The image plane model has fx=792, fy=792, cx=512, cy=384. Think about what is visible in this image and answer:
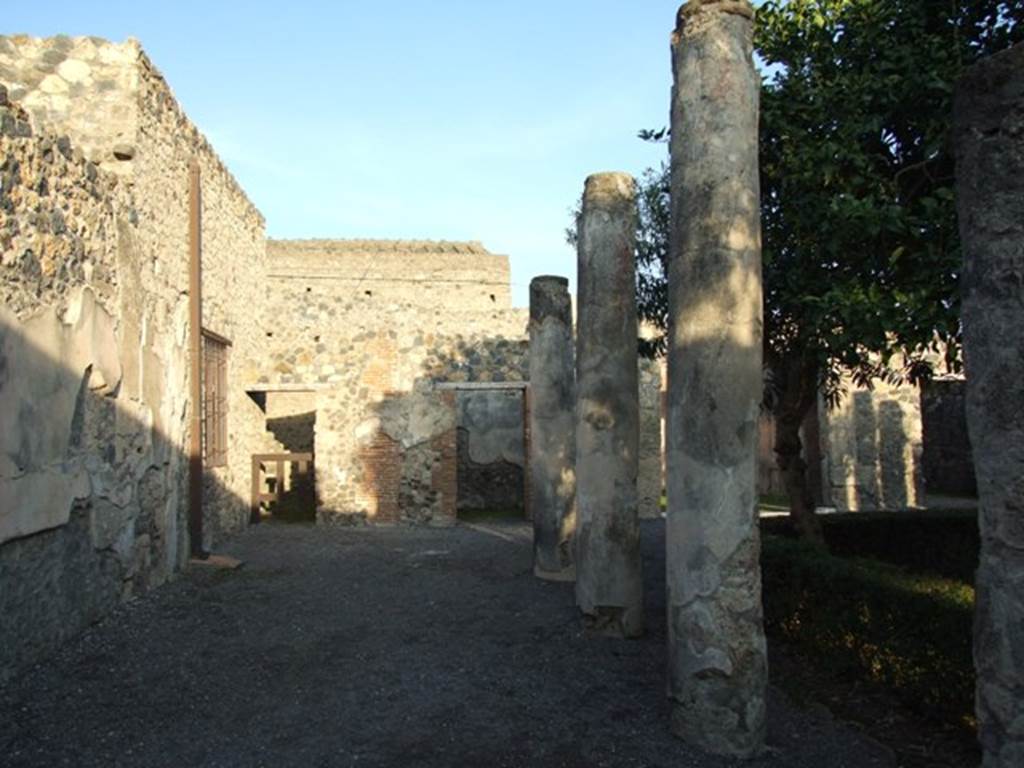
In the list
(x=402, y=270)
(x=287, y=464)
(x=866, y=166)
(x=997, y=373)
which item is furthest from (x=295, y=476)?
(x=997, y=373)

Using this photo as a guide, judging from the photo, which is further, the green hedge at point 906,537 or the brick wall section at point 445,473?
the brick wall section at point 445,473

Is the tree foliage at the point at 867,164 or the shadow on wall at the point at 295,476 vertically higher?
the tree foliage at the point at 867,164

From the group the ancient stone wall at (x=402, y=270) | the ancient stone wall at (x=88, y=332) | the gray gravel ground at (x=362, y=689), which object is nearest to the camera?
the gray gravel ground at (x=362, y=689)

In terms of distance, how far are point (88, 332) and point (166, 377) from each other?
1.91m

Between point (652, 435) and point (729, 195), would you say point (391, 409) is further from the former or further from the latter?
point (729, 195)

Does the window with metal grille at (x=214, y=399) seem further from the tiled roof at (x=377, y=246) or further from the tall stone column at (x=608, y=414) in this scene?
the tiled roof at (x=377, y=246)

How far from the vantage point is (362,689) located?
174 inches

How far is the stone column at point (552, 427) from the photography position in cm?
811

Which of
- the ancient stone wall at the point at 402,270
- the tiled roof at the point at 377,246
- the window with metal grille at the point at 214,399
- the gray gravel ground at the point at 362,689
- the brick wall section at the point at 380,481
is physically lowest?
the gray gravel ground at the point at 362,689

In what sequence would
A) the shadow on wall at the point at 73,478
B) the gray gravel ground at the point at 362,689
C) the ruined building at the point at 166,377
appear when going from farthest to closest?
the ruined building at the point at 166,377
the shadow on wall at the point at 73,478
the gray gravel ground at the point at 362,689

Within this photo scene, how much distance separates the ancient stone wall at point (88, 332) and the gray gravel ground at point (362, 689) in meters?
0.52

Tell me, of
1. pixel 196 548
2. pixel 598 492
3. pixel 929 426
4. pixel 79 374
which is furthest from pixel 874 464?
pixel 79 374

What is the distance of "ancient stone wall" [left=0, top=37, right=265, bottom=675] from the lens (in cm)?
465

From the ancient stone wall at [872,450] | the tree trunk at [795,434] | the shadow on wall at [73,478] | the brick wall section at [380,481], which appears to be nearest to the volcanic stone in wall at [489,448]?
the brick wall section at [380,481]
